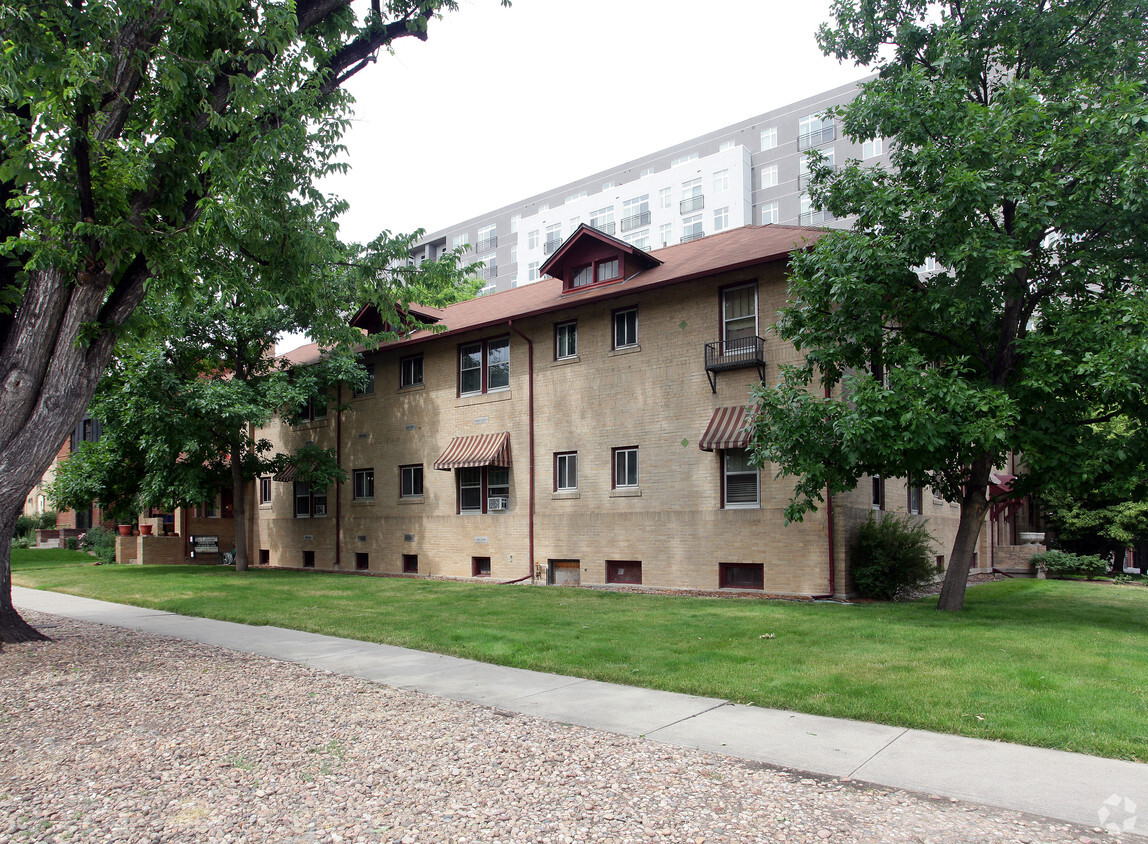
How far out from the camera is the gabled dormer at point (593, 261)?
20266mm

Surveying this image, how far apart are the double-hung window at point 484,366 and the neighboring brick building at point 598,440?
5 centimetres

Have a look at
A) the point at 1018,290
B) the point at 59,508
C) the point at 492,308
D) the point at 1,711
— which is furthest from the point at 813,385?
the point at 59,508

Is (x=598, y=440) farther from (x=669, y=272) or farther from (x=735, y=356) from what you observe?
(x=669, y=272)

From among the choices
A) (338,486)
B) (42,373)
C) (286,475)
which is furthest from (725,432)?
(286,475)

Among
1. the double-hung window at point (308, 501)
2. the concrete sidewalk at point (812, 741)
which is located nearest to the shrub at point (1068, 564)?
the concrete sidewalk at point (812, 741)

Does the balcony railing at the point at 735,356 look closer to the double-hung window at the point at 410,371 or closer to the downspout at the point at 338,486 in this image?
the double-hung window at the point at 410,371

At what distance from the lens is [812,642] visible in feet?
34.6

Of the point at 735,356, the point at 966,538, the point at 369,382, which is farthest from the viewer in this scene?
the point at 369,382

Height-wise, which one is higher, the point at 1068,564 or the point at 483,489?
Result: the point at 483,489

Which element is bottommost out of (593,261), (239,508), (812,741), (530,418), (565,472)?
(812,741)

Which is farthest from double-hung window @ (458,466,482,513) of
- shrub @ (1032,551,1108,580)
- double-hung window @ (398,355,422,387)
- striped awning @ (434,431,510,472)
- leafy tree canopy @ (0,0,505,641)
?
shrub @ (1032,551,1108,580)

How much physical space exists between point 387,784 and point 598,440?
1496cm

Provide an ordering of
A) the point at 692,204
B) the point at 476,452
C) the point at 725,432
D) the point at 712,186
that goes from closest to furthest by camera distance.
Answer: the point at 725,432, the point at 476,452, the point at 712,186, the point at 692,204

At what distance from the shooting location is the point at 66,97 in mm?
8594
